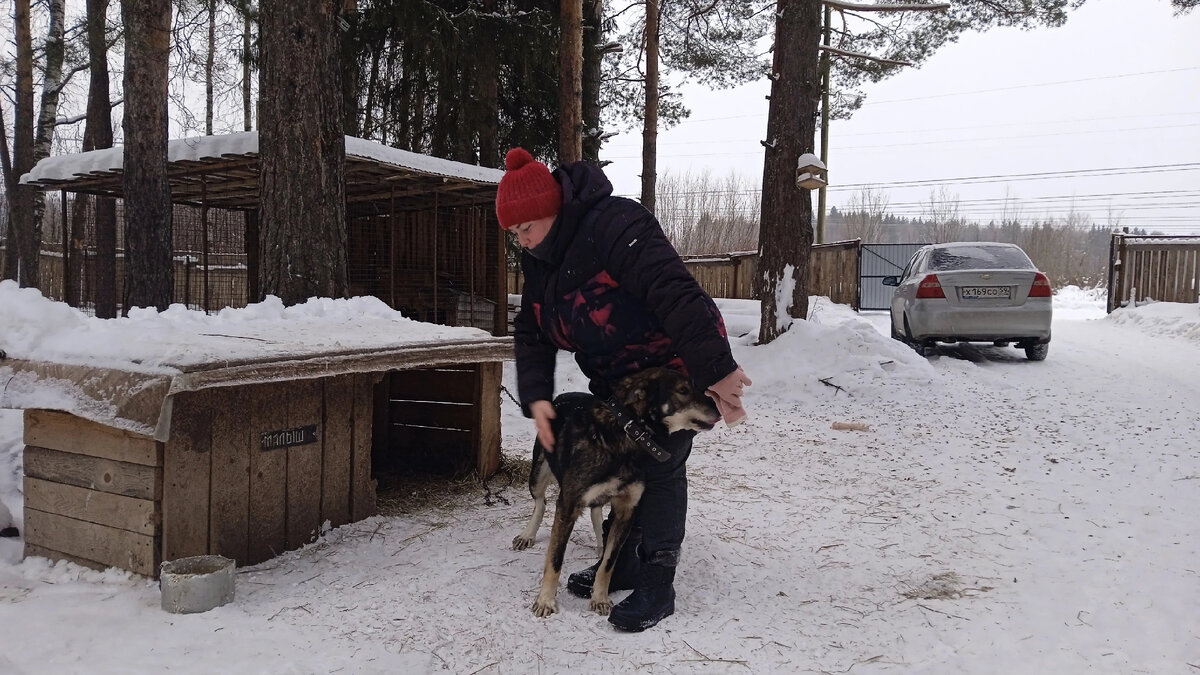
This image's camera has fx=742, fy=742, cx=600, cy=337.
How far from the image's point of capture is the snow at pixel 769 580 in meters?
2.54

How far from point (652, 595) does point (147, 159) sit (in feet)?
25.4

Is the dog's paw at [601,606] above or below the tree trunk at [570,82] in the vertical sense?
below

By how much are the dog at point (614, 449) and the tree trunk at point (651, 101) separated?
40.5 feet

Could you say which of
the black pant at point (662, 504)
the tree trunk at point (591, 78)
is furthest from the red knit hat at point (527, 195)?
the tree trunk at point (591, 78)

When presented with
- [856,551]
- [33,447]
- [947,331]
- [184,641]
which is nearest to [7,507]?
[33,447]

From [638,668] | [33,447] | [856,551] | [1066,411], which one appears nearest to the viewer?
[638,668]

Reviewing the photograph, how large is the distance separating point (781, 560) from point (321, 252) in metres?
3.74

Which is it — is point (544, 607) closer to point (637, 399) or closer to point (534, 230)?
point (637, 399)

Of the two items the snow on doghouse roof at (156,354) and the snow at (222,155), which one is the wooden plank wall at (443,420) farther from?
the snow at (222,155)

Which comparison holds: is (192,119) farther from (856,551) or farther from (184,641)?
(856,551)

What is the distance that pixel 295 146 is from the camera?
5180 millimetres

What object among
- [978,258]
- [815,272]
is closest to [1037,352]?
[978,258]

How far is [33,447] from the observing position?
3.43m

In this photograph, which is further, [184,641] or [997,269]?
[997,269]
